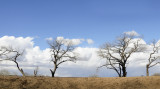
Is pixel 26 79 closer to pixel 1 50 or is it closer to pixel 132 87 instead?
pixel 132 87

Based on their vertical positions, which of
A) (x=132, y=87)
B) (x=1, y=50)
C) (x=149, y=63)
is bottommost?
(x=132, y=87)

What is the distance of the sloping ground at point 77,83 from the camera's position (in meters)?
16.9

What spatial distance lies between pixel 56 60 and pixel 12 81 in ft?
83.0

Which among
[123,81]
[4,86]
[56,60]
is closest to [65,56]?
[56,60]

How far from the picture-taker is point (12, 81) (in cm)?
Answer: 1697

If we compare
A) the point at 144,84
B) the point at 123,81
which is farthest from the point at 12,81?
the point at 144,84

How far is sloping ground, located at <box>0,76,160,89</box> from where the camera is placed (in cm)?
1689

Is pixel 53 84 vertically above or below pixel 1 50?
below

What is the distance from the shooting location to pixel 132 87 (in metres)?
19.3

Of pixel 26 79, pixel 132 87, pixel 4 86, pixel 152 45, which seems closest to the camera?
pixel 4 86

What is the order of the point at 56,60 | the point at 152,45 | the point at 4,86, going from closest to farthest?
the point at 4,86 < the point at 152,45 < the point at 56,60

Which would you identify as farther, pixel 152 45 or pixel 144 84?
pixel 152 45

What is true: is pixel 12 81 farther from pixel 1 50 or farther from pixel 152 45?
pixel 152 45

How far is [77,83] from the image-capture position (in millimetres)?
18672
